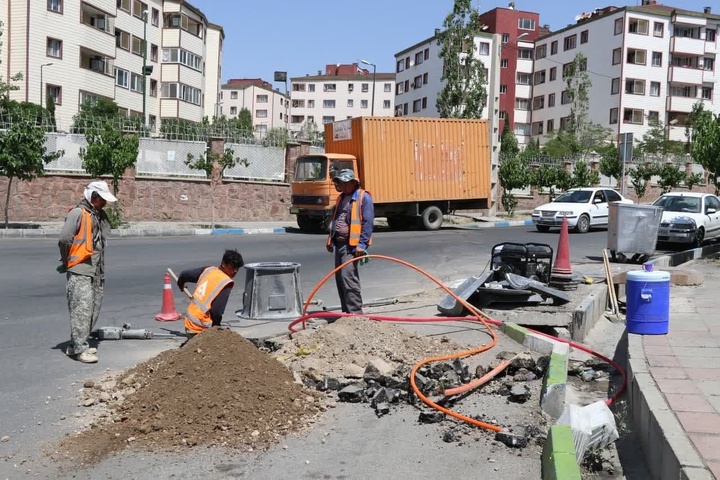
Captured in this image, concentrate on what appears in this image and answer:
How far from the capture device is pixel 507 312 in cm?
919

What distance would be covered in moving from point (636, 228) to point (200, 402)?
11.5 meters

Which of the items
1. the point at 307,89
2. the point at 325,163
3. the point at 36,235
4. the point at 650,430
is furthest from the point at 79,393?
the point at 307,89

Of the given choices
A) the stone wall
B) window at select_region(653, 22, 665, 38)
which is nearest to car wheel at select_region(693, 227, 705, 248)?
the stone wall

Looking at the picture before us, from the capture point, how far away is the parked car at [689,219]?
2130cm

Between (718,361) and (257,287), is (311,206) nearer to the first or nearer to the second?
(257,287)

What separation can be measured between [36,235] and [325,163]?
8594mm

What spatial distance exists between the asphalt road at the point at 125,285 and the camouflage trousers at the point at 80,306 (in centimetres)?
23

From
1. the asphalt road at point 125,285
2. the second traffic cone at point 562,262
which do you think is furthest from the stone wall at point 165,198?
the second traffic cone at point 562,262

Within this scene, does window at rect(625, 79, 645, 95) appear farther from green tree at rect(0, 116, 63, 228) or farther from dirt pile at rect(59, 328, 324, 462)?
dirt pile at rect(59, 328, 324, 462)

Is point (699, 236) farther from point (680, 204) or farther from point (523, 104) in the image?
point (523, 104)

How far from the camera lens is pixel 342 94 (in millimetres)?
115500

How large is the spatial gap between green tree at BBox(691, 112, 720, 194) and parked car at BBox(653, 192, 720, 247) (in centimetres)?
226

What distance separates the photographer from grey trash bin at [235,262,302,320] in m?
9.26

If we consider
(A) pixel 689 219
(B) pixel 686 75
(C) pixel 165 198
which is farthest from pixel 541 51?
(A) pixel 689 219
